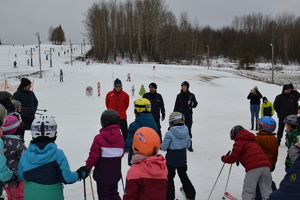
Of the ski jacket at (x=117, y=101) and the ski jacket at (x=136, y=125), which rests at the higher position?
the ski jacket at (x=117, y=101)

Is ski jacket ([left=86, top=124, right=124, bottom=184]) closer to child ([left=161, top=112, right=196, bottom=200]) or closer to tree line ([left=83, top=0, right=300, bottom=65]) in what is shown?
child ([left=161, top=112, right=196, bottom=200])

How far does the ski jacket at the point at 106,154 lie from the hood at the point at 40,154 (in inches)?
24.1

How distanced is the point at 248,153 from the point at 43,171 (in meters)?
2.68

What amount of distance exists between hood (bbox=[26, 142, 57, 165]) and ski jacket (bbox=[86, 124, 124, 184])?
61cm

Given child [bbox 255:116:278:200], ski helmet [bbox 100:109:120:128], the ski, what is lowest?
the ski

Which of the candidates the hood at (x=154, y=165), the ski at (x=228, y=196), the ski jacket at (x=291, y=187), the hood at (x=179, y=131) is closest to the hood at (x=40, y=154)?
the hood at (x=154, y=165)

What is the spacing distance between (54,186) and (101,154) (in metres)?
0.71

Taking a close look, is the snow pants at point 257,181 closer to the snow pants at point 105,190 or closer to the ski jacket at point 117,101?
the snow pants at point 105,190

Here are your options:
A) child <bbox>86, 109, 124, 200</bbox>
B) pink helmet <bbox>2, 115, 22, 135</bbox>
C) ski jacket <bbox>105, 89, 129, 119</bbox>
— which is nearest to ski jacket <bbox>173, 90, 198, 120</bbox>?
ski jacket <bbox>105, 89, 129, 119</bbox>

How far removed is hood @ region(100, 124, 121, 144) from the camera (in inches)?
132

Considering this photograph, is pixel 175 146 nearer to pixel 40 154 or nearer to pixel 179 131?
pixel 179 131

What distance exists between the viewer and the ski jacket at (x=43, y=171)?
2.77 meters

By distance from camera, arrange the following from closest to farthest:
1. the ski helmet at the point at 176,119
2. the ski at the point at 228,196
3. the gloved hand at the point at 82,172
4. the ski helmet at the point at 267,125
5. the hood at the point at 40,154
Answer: the hood at the point at 40,154 → the gloved hand at the point at 82,172 → the ski helmet at the point at 267,125 → the ski helmet at the point at 176,119 → the ski at the point at 228,196

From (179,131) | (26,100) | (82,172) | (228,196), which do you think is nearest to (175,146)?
(179,131)
